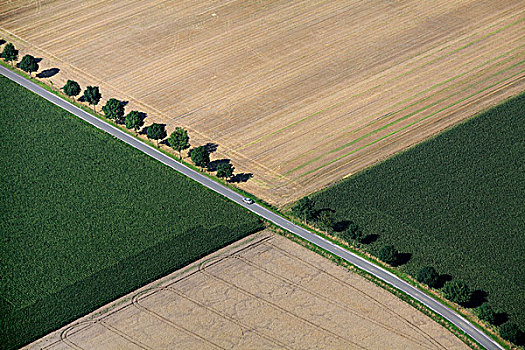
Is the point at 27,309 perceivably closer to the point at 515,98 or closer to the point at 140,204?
the point at 140,204

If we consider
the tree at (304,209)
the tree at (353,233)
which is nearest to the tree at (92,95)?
the tree at (304,209)

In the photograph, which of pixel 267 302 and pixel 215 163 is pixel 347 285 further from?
pixel 215 163

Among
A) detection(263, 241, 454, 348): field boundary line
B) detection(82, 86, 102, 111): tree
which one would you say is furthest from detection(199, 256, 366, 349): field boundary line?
detection(82, 86, 102, 111): tree

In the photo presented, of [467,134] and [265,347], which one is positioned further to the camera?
[467,134]

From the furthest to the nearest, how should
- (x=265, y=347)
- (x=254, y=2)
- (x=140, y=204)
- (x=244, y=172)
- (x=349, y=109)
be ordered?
(x=254, y=2), (x=349, y=109), (x=244, y=172), (x=140, y=204), (x=265, y=347)

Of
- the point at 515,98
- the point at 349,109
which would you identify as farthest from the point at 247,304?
the point at 515,98

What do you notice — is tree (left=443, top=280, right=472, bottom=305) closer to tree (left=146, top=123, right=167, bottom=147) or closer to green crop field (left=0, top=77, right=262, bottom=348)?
green crop field (left=0, top=77, right=262, bottom=348)

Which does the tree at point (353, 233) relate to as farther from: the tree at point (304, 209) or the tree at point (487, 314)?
the tree at point (487, 314)
